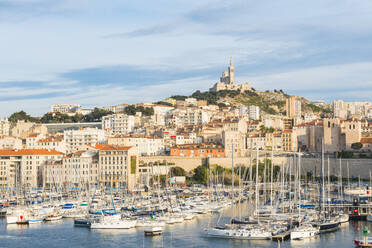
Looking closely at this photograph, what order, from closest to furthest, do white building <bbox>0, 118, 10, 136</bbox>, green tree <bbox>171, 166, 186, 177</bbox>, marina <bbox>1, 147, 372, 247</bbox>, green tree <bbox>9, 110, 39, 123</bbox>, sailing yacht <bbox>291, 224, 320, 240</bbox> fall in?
sailing yacht <bbox>291, 224, 320, 240</bbox> → marina <bbox>1, 147, 372, 247</bbox> → green tree <bbox>171, 166, 186, 177</bbox> → white building <bbox>0, 118, 10, 136</bbox> → green tree <bbox>9, 110, 39, 123</bbox>

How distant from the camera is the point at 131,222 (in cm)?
3341

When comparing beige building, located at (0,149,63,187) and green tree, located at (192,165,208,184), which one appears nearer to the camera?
green tree, located at (192,165,208,184)

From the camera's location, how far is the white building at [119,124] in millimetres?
79125

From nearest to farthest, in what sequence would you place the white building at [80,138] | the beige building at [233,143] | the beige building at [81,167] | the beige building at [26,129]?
1. the beige building at [81,167]
2. the beige building at [233,143]
3. the white building at [80,138]
4. the beige building at [26,129]

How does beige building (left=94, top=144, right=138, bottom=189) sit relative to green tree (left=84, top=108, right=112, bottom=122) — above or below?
below

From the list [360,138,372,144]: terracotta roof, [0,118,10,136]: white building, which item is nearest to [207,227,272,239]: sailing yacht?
[360,138,372,144]: terracotta roof

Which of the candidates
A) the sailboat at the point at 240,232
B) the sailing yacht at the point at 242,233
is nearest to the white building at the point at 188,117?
the sailboat at the point at 240,232

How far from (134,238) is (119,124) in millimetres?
49954

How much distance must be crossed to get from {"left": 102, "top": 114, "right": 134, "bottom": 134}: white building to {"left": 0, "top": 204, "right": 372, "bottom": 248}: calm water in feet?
145

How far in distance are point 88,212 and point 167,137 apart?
112ft

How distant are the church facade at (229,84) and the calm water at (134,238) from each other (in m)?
82.4

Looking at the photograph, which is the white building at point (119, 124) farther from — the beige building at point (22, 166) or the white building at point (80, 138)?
the beige building at point (22, 166)

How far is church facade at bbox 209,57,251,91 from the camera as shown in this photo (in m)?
116

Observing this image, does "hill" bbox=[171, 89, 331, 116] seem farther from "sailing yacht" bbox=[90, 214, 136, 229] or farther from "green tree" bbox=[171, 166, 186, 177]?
"sailing yacht" bbox=[90, 214, 136, 229]
